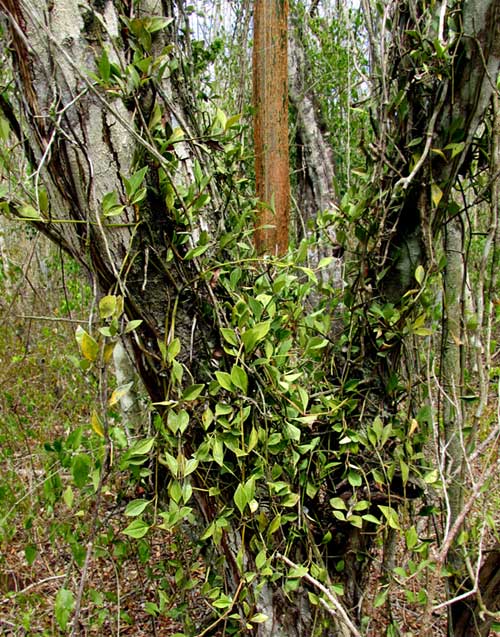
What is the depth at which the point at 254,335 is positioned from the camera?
1.14 meters

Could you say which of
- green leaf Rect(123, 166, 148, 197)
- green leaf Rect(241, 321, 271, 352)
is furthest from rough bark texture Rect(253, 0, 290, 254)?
green leaf Rect(123, 166, 148, 197)

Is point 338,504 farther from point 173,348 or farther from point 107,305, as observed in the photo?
point 107,305

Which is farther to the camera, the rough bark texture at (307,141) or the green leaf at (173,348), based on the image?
the rough bark texture at (307,141)

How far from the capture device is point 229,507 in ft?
4.00

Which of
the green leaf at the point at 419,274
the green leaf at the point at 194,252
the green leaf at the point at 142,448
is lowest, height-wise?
the green leaf at the point at 142,448

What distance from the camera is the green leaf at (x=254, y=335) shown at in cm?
114

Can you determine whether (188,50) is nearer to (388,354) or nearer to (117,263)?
(117,263)

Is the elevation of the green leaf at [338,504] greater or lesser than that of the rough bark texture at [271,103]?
lesser

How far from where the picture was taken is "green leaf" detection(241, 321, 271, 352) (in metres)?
1.14

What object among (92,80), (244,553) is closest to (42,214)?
(92,80)

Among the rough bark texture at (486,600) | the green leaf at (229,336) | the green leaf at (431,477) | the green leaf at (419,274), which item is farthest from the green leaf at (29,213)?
the rough bark texture at (486,600)

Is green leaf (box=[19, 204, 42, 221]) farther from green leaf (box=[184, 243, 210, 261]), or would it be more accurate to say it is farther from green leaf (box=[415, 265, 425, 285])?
green leaf (box=[415, 265, 425, 285])

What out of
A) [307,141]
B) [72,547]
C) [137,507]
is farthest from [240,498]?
[307,141]

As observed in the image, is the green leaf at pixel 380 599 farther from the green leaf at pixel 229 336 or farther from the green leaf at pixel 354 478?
the green leaf at pixel 229 336
